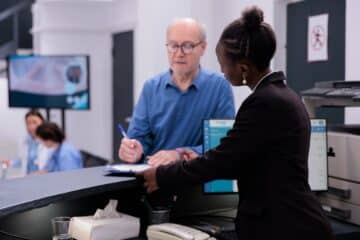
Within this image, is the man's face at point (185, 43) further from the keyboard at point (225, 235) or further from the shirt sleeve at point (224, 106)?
the keyboard at point (225, 235)

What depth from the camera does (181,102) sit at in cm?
234

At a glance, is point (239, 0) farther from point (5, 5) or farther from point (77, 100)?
point (5, 5)

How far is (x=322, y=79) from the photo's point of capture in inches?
148

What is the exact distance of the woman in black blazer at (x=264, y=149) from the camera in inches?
→ 60.6

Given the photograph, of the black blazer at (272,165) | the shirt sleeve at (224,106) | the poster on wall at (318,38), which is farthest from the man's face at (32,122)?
the black blazer at (272,165)

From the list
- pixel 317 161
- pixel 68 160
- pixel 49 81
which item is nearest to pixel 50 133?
pixel 68 160

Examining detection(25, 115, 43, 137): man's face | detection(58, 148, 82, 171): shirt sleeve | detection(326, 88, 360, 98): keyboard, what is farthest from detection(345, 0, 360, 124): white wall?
detection(25, 115, 43, 137): man's face

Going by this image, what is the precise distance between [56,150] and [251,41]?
11.2 feet

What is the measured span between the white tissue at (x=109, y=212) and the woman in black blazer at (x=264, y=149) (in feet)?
1.61

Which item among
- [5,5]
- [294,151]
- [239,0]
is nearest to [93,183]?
[294,151]

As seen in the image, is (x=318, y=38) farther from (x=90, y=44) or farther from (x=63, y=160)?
(x=90, y=44)

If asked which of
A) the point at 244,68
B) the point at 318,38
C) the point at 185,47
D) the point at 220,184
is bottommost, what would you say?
the point at 220,184

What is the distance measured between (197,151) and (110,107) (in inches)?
204

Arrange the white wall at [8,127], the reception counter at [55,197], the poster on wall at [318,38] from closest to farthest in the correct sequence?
1. the reception counter at [55,197]
2. the poster on wall at [318,38]
3. the white wall at [8,127]
